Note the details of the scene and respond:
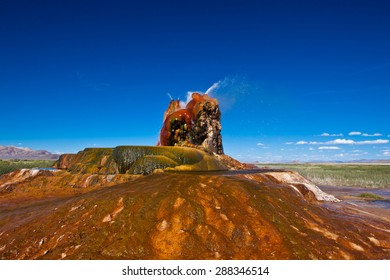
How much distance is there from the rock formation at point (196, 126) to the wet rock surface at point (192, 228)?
1637 centimetres

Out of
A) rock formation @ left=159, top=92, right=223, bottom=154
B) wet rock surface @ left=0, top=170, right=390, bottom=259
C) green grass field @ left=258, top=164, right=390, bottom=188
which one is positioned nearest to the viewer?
wet rock surface @ left=0, top=170, right=390, bottom=259

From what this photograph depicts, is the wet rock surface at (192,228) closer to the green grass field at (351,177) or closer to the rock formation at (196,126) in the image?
the rock formation at (196,126)

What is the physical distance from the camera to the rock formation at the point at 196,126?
25.2 metres

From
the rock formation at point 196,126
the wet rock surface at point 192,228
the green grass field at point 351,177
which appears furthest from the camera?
the green grass field at point 351,177

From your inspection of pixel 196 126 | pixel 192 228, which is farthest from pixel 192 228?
pixel 196 126

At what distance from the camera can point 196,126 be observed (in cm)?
2595

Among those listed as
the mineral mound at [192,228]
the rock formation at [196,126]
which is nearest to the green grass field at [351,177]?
the rock formation at [196,126]

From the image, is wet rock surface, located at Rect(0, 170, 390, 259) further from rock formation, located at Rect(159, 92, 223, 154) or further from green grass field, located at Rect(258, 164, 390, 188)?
green grass field, located at Rect(258, 164, 390, 188)

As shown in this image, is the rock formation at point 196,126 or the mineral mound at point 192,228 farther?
the rock formation at point 196,126

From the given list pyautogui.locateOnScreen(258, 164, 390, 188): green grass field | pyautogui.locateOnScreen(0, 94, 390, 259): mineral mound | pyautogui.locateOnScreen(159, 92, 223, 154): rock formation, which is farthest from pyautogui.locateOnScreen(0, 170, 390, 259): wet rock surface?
pyautogui.locateOnScreen(258, 164, 390, 188): green grass field

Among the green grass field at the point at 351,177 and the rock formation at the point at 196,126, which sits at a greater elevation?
the rock formation at the point at 196,126

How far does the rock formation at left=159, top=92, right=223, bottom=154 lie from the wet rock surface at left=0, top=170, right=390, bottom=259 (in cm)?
1637

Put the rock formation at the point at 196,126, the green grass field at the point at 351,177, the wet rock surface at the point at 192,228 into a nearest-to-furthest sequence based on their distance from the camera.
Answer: the wet rock surface at the point at 192,228 < the rock formation at the point at 196,126 < the green grass field at the point at 351,177

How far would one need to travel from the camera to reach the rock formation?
25.2 m
